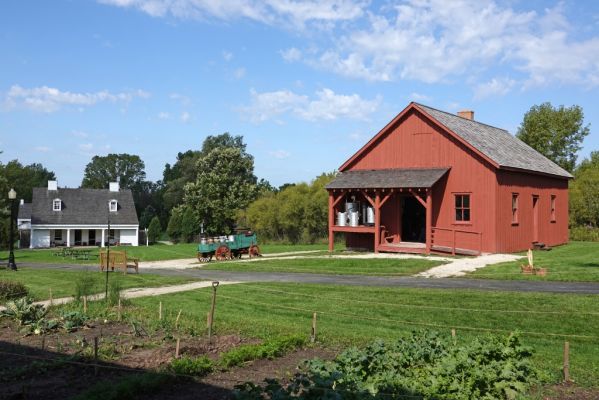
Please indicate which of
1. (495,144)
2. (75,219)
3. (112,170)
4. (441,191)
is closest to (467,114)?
(495,144)

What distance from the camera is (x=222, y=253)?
28609 mm

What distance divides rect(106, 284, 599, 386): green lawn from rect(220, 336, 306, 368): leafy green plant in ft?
2.54

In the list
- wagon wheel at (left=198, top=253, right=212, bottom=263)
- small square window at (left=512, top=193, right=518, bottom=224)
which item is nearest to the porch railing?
small square window at (left=512, top=193, right=518, bottom=224)

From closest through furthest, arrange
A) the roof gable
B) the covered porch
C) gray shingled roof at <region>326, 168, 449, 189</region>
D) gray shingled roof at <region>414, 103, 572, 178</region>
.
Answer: gray shingled roof at <region>326, 168, 449, 189</region>
the roof gable
the covered porch
gray shingled roof at <region>414, 103, 572, 178</region>

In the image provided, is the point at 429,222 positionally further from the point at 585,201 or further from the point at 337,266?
the point at 585,201

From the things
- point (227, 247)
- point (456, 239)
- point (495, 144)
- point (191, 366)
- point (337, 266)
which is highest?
point (495, 144)

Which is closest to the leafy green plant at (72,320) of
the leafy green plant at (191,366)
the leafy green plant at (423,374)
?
the leafy green plant at (191,366)

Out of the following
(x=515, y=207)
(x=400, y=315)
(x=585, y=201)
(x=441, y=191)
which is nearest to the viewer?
(x=400, y=315)

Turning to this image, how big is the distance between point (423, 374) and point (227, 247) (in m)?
21.8

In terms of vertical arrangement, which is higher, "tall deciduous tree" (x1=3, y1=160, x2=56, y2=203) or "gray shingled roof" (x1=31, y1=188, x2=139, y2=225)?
"tall deciduous tree" (x1=3, y1=160, x2=56, y2=203)

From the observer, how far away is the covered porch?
26.7 m

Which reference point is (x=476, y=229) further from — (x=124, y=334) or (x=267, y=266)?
(x=124, y=334)

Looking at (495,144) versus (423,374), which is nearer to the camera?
(423,374)

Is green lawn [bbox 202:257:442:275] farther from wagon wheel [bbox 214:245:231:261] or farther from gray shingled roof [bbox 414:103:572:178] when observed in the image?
gray shingled roof [bbox 414:103:572:178]
